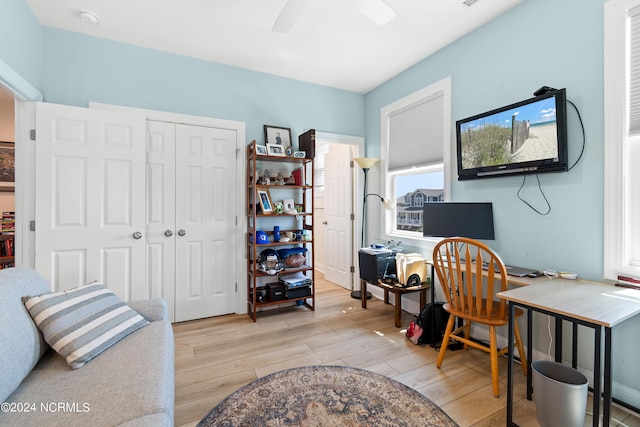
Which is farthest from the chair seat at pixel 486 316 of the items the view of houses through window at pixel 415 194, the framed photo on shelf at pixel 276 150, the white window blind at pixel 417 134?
the framed photo on shelf at pixel 276 150

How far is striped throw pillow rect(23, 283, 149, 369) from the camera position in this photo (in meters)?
1.33

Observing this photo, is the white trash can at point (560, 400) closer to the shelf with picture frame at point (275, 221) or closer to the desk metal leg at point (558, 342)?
the desk metal leg at point (558, 342)

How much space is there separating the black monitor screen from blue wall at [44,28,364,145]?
1.85 meters

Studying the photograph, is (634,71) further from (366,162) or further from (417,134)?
(366,162)

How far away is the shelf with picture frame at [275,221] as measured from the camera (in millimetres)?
3125

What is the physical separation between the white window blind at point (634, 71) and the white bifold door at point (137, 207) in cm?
318

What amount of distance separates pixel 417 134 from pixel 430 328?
2.02 m

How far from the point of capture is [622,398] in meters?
1.78

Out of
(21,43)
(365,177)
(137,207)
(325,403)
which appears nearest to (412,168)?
(365,177)

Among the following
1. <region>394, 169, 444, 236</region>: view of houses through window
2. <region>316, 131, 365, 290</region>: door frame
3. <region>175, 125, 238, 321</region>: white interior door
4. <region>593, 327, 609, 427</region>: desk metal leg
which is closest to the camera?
<region>593, 327, 609, 427</region>: desk metal leg

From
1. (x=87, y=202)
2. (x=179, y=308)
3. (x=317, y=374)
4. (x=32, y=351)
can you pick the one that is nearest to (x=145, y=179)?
(x=87, y=202)

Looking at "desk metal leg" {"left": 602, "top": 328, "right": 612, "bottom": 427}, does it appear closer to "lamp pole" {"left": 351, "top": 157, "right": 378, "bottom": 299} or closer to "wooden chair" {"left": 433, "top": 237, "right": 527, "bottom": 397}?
"wooden chair" {"left": 433, "top": 237, "right": 527, "bottom": 397}

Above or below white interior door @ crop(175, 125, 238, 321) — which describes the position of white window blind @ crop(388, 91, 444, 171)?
above

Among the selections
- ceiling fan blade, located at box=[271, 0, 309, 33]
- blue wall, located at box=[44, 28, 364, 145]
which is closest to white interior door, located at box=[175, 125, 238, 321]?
blue wall, located at box=[44, 28, 364, 145]
